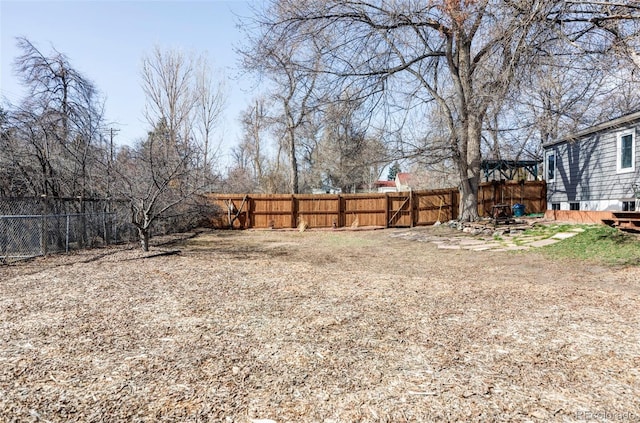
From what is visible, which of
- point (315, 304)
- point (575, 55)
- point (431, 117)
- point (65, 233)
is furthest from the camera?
point (431, 117)

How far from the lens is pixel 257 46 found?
9523mm

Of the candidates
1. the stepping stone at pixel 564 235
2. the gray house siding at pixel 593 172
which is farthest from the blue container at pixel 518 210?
the stepping stone at pixel 564 235

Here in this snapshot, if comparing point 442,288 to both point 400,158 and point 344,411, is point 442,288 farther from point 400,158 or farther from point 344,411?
point 400,158

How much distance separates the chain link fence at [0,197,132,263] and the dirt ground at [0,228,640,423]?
188cm

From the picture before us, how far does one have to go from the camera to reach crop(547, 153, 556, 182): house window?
15.8 metres

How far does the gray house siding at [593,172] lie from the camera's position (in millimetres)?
11672

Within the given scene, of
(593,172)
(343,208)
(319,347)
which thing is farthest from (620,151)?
(319,347)

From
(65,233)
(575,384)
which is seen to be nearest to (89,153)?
(65,233)

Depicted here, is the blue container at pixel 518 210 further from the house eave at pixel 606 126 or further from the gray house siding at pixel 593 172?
the house eave at pixel 606 126

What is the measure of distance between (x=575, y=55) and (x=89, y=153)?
38.0 feet

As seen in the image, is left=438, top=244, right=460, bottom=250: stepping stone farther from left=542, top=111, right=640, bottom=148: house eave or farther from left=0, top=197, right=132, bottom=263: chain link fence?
left=0, top=197, right=132, bottom=263: chain link fence

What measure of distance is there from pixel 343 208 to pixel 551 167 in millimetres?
9482

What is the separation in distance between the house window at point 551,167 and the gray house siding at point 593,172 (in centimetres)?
12

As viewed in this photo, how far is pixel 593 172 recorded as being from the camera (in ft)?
43.2
